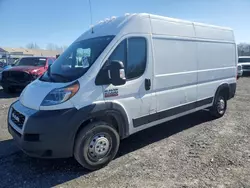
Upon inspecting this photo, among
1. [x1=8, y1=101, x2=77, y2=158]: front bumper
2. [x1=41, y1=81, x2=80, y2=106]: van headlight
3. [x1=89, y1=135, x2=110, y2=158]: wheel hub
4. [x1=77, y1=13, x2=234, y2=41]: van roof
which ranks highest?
[x1=77, y1=13, x2=234, y2=41]: van roof

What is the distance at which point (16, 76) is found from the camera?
33.3 ft

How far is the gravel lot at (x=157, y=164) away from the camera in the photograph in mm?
3301

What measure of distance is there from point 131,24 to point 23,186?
10.2 ft

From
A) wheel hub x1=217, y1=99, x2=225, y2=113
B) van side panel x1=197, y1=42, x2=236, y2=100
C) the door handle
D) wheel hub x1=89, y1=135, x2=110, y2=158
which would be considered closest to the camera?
wheel hub x1=89, y1=135, x2=110, y2=158

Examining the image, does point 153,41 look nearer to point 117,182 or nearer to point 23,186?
point 117,182

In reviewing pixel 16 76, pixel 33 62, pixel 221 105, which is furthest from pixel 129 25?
pixel 33 62

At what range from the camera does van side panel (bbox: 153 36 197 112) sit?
14.5 feet

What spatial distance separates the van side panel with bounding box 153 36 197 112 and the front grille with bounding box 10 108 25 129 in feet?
7.90

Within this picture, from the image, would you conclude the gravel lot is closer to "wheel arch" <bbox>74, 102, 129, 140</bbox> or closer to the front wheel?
"wheel arch" <bbox>74, 102, 129, 140</bbox>

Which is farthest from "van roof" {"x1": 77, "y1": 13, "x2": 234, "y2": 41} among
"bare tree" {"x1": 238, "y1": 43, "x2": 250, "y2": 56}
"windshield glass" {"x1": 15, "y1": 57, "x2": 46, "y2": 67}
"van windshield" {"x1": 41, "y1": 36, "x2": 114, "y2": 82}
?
"bare tree" {"x1": 238, "y1": 43, "x2": 250, "y2": 56}

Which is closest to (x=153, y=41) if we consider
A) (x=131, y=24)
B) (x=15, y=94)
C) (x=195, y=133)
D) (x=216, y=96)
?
(x=131, y=24)

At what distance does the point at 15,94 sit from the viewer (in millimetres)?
10648

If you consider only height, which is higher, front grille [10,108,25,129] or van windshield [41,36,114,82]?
van windshield [41,36,114,82]

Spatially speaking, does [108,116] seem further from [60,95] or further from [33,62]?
[33,62]
